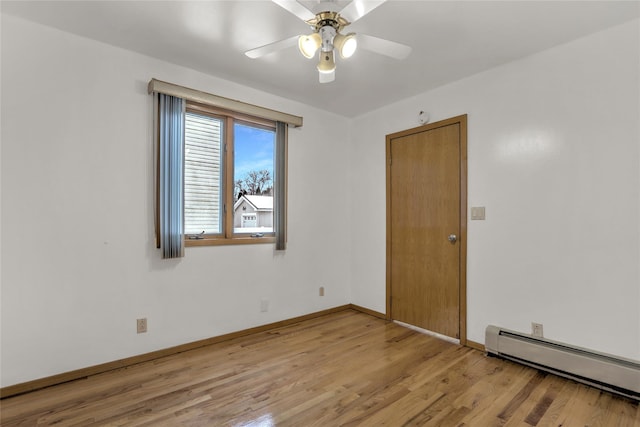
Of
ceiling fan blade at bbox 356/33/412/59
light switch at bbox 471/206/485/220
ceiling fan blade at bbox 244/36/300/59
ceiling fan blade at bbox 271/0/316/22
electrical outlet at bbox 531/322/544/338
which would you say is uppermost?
ceiling fan blade at bbox 271/0/316/22

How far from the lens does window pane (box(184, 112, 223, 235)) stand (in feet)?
9.27

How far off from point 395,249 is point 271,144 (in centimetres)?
185

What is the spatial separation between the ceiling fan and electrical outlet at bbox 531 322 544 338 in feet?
7.60

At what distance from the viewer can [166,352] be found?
261cm

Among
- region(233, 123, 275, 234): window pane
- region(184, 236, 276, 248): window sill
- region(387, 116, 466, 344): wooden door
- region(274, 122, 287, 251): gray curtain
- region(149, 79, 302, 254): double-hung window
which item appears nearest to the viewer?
region(149, 79, 302, 254): double-hung window

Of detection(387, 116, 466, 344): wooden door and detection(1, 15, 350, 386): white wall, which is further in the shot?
detection(387, 116, 466, 344): wooden door

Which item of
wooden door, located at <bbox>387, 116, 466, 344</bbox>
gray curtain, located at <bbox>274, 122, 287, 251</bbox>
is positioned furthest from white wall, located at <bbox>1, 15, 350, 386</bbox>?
wooden door, located at <bbox>387, 116, 466, 344</bbox>

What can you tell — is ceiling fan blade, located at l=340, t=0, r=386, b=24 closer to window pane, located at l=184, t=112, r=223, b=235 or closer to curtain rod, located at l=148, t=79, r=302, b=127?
curtain rod, located at l=148, t=79, r=302, b=127

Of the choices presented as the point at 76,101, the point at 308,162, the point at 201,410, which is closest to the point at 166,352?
the point at 201,410

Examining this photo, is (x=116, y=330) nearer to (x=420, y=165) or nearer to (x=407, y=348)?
(x=407, y=348)

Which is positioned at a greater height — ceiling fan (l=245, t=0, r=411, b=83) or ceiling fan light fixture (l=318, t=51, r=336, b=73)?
ceiling fan (l=245, t=0, r=411, b=83)

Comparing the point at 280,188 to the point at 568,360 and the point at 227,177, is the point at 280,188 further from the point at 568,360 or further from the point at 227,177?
the point at 568,360

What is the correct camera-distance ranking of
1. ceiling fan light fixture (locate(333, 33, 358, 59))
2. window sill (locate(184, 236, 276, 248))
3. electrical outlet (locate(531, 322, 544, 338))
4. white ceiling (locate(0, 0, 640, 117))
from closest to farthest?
ceiling fan light fixture (locate(333, 33, 358, 59)) < white ceiling (locate(0, 0, 640, 117)) < electrical outlet (locate(531, 322, 544, 338)) < window sill (locate(184, 236, 276, 248))

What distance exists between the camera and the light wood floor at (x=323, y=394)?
1.79 m
